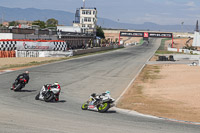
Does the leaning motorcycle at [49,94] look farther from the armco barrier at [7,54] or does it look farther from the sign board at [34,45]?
the sign board at [34,45]

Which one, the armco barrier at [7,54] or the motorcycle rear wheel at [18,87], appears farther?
the armco barrier at [7,54]

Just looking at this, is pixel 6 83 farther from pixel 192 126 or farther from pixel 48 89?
pixel 192 126

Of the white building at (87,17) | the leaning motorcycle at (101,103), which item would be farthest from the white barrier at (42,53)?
the white building at (87,17)

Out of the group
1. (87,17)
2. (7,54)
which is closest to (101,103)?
(7,54)

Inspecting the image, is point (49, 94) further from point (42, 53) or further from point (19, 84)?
point (42, 53)

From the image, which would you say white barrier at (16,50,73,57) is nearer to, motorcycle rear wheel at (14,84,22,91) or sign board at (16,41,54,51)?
sign board at (16,41,54,51)

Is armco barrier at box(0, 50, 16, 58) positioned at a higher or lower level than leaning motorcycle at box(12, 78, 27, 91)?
higher

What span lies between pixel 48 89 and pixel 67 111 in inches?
101

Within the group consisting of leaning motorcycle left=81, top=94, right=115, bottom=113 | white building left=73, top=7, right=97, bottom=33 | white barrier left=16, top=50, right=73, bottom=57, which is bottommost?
leaning motorcycle left=81, top=94, right=115, bottom=113

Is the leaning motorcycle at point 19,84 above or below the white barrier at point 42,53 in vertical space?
below

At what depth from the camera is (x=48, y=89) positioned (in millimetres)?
16078

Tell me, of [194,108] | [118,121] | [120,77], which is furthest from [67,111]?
[120,77]

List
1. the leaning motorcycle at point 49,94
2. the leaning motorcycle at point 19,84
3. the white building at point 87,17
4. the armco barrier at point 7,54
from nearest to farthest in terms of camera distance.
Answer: the leaning motorcycle at point 49,94 → the leaning motorcycle at point 19,84 → the armco barrier at point 7,54 → the white building at point 87,17

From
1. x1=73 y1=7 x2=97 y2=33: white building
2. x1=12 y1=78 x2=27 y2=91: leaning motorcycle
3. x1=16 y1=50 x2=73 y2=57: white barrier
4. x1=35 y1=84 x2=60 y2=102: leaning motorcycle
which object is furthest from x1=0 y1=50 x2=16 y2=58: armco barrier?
x1=73 y1=7 x2=97 y2=33: white building
